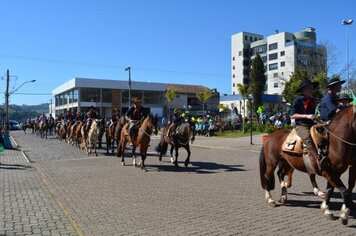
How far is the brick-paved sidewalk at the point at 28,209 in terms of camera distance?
23.1 feet

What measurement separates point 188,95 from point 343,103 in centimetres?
8864

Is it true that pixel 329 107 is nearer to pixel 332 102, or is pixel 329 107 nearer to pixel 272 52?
pixel 332 102

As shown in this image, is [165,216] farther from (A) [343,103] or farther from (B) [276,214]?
(A) [343,103]

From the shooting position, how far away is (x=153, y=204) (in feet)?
29.6

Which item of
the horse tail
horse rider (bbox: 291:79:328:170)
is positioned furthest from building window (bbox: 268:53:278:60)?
horse rider (bbox: 291:79:328:170)

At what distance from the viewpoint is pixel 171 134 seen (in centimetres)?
1697

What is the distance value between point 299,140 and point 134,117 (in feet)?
29.8

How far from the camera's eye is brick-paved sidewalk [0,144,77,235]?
23.1 feet

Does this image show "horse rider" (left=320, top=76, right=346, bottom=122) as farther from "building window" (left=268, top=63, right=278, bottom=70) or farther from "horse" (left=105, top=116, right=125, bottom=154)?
"building window" (left=268, top=63, right=278, bottom=70)

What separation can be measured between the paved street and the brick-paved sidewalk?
0.05 ft

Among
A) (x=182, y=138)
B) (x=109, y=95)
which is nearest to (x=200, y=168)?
(x=182, y=138)

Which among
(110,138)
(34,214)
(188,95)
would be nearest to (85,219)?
(34,214)

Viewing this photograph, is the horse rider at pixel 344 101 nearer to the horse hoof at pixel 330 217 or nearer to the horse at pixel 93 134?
the horse hoof at pixel 330 217

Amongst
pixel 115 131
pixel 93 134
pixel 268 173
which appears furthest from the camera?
pixel 93 134
